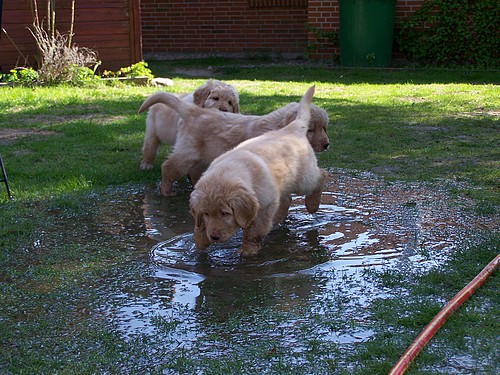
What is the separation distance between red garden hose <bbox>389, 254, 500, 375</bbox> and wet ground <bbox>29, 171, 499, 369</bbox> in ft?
1.09

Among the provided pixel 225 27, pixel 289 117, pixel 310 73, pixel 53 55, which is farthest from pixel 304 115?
pixel 225 27

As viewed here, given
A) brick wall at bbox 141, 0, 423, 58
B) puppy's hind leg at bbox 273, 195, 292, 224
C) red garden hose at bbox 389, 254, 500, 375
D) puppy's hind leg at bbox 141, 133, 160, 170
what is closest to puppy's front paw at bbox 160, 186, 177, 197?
puppy's hind leg at bbox 141, 133, 160, 170

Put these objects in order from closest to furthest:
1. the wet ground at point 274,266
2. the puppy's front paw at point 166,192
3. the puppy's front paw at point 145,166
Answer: the wet ground at point 274,266, the puppy's front paw at point 166,192, the puppy's front paw at point 145,166

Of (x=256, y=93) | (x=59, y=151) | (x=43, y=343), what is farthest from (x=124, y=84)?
(x=43, y=343)

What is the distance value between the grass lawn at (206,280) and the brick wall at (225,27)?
8.02 metres

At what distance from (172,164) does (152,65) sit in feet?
35.7

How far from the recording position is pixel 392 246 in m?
5.11

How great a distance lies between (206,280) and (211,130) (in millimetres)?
2156

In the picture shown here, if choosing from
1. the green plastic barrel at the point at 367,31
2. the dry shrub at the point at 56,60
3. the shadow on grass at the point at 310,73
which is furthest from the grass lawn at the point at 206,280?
the green plastic barrel at the point at 367,31

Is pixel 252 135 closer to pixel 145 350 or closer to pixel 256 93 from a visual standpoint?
pixel 145 350

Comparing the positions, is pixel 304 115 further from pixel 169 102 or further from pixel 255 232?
pixel 255 232

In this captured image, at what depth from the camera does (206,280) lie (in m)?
4.61

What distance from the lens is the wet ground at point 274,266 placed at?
12.5 feet

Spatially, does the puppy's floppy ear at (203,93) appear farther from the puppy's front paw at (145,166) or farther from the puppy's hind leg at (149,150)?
the puppy's front paw at (145,166)
